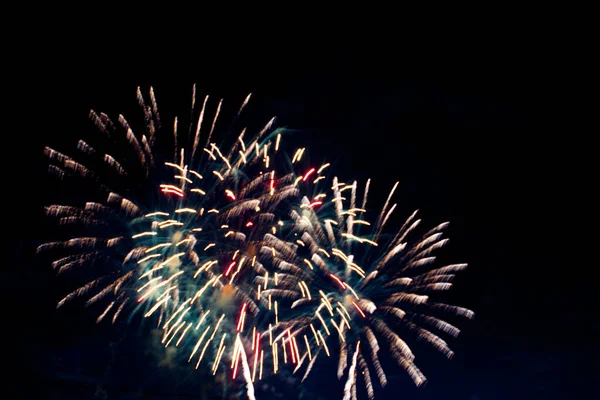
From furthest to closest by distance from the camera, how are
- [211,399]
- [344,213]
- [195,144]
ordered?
[211,399]
[344,213]
[195,144]

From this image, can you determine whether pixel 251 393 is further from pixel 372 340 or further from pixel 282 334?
pixel 372 340

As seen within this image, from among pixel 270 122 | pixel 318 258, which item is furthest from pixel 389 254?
pixel 270 122

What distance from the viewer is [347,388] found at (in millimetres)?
15523

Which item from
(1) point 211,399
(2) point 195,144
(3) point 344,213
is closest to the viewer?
(2) point 195,144

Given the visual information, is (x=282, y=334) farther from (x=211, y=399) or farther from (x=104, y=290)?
(x=211, y=399)

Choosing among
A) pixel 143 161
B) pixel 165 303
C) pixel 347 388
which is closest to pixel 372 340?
pixel 347 388

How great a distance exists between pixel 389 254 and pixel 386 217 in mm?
1118

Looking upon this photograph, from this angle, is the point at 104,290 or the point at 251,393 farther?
the point at 251,393

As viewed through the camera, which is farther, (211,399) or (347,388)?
(211,399)

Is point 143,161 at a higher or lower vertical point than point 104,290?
higher

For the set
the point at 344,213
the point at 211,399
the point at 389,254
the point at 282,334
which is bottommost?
the point at 211,399

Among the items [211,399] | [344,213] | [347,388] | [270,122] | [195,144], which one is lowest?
[211,399]

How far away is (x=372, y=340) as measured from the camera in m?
14.9

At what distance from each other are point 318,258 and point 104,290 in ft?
20.2
